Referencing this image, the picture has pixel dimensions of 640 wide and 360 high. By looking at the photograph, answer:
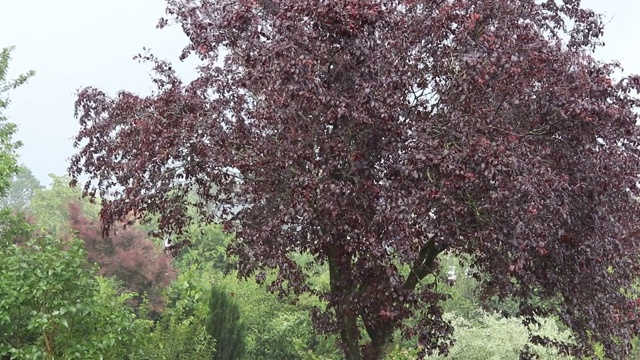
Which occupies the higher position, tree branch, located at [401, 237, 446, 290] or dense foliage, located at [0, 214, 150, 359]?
tree branch, located at [401, 237, 446, 290]

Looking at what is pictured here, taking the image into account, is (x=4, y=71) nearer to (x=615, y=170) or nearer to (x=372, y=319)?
(x=372, y=319)

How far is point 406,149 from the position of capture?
483cm

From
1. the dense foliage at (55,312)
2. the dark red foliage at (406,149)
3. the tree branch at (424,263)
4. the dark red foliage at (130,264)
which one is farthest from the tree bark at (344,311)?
the dark red foliage at (130,264)

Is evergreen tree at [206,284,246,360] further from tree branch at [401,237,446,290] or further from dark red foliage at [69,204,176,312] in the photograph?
tree branch at [401,237,446,290]

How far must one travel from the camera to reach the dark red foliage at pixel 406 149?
4609 millimetres

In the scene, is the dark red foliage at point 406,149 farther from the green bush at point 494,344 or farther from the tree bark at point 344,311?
the green bush at point 494,344

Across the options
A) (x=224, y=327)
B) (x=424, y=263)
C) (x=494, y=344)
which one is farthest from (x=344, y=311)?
(x=494, y=344)

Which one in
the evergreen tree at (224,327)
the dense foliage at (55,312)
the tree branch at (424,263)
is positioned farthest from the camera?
the evergreen tree at (224,327)

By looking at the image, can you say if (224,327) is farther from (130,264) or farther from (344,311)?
(130,264)

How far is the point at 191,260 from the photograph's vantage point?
60.9ft

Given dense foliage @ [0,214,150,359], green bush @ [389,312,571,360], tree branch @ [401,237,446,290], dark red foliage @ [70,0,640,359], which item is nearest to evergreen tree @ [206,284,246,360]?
green bush @ [389,312,571,360]

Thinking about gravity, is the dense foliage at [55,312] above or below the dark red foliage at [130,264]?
below

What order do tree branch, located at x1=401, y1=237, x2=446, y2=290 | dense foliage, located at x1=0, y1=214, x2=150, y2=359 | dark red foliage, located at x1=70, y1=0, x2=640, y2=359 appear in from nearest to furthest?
dense foliage, located at x1=0, y1=214, x2=150, y2=359, dark red foliage, located at x1=70, y1=0, x2=640, y2=359, tree branch, located at x1=401, y1=237, x2=446, y2=290

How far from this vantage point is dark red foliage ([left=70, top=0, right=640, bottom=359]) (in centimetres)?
461
